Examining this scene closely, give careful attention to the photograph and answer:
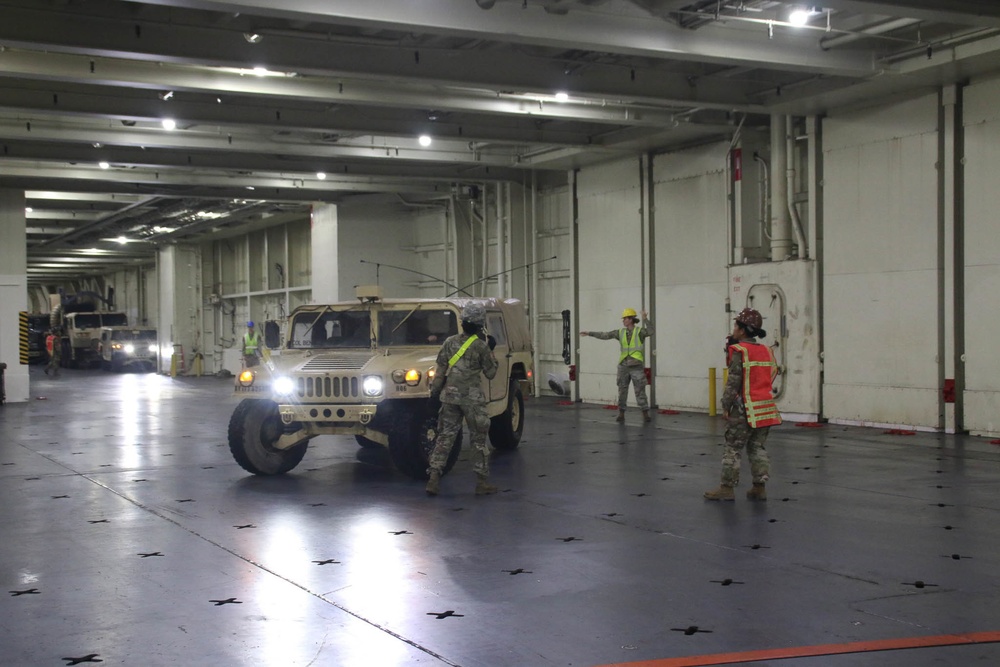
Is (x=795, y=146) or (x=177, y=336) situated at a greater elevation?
(x=795, y=146)

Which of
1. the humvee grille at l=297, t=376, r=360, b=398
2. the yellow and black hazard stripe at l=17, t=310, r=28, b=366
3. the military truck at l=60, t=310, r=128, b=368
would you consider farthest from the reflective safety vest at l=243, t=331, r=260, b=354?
the military truck at l=60, t=310, r=128, b=368

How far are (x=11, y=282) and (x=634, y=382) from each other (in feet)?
45.3

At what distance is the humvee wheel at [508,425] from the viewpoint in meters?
13.3

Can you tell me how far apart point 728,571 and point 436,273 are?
814 inches

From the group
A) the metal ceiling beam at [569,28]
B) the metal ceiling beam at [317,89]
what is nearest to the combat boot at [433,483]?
the metal ceiling beam at [569,28]

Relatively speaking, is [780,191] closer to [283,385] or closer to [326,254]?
[283,385]

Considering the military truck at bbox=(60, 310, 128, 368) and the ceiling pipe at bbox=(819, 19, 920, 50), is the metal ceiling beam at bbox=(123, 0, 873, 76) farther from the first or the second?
the military truck at bbox=(60, 310, 128, 368)

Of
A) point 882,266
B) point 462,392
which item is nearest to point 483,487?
point 462,392

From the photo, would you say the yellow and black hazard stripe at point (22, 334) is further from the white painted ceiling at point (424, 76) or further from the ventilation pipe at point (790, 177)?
the ventilation pipe at point (790, 177)

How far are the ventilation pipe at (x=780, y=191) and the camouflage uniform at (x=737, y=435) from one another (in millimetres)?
8212

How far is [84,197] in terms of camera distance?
2570cm

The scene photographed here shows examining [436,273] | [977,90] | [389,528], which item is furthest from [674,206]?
[389,528]

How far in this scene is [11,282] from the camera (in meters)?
22.4

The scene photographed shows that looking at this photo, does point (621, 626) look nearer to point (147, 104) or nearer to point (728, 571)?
point (728, 571)
